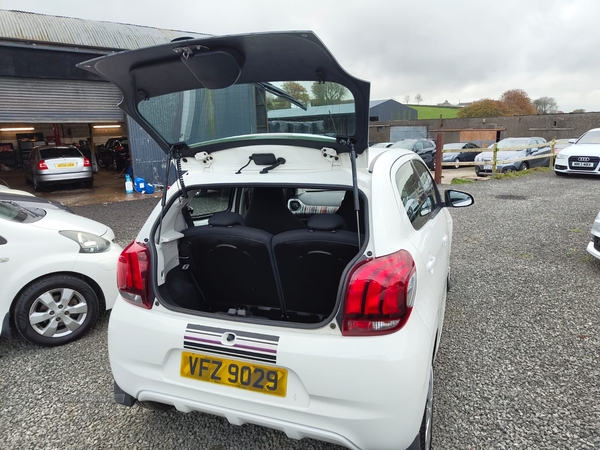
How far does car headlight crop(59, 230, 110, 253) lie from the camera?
333 centimetres

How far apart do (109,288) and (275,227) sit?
1695 mm

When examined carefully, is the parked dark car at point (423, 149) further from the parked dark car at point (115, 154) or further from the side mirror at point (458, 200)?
the side mirror at point (458, 200)

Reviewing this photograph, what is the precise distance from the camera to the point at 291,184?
206 centimetres

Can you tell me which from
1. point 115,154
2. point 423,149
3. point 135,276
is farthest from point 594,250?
point 115,154

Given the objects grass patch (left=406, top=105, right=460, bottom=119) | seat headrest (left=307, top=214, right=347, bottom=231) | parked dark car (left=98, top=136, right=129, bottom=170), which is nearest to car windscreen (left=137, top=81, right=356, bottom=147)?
seat headrest (left=307, top=214, right=347, bottom=231)

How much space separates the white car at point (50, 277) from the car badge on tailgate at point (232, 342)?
6.11 feet

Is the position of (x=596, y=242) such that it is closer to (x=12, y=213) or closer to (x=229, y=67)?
(x=229, y=67)

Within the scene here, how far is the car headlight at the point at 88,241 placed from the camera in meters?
3.33

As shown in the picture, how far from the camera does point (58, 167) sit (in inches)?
484

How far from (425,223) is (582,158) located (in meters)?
12.1

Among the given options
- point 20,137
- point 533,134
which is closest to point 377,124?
point 533,134

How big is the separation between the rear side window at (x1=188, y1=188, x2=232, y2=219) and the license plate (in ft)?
4.14

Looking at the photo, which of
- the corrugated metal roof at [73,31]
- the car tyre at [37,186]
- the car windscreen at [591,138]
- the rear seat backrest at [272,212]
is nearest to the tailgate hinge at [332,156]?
the rear seat backrest at [272,212]

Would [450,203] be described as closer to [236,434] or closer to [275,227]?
[275,227]
